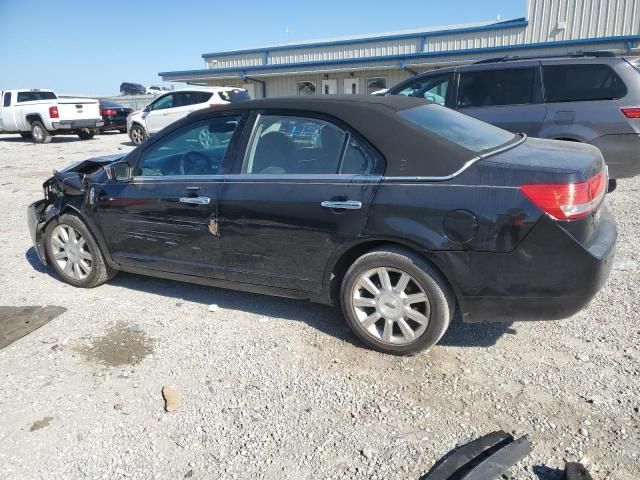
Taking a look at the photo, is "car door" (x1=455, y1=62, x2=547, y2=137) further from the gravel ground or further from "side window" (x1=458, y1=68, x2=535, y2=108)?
the gravel ground

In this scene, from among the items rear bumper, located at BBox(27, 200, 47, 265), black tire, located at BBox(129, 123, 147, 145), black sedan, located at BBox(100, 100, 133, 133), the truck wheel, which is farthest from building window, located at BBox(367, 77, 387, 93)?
rear bumper, located at BBox(27, 200, 47, 265)

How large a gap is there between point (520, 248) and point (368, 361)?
1.19 metres

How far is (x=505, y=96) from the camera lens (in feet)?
23.7

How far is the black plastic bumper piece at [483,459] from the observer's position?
238cm

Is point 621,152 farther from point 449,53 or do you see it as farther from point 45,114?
point 45,114

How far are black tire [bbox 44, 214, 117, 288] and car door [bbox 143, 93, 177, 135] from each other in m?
12.3

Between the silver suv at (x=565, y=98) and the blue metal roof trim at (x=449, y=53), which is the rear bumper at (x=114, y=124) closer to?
the blue metal roof trim at (x=449, y=53)

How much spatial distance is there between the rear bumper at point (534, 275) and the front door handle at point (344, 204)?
59 centimetres

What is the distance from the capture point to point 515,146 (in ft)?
11.6

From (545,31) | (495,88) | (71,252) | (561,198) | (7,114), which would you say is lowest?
(71,252)

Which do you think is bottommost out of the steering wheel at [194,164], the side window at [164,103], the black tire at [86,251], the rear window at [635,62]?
the black tire at [86,251]

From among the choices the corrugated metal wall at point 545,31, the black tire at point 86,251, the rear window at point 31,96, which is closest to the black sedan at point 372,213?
the black tire at point 86,251

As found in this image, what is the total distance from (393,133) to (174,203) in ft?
5.86

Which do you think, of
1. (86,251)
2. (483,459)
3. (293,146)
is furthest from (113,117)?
(483,459)
